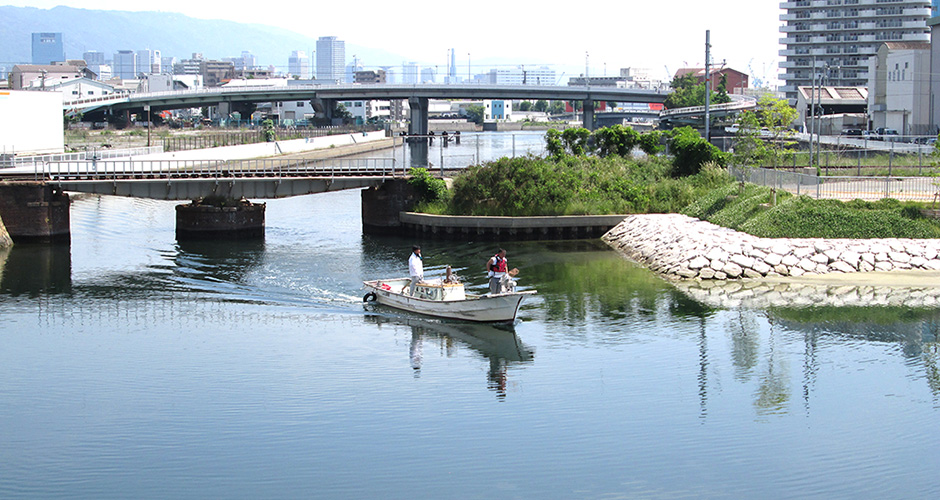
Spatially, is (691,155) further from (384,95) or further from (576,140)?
(384,95)

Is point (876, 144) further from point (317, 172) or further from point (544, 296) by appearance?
point (544, 296)

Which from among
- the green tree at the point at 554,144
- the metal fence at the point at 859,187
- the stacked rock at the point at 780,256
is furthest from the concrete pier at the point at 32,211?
the metal fence at the point at 859,187

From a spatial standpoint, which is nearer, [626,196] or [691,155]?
[626,196]

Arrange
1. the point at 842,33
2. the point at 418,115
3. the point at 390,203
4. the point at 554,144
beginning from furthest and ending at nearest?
the point at 842,33 → the point at 418,115 → the point at 554,144 → the point at 390,203

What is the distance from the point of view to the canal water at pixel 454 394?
22094 mm

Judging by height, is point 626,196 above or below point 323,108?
below

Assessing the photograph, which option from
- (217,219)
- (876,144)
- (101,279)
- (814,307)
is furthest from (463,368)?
(876,144)

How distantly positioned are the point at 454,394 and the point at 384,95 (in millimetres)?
137953

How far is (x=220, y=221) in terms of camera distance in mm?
61875

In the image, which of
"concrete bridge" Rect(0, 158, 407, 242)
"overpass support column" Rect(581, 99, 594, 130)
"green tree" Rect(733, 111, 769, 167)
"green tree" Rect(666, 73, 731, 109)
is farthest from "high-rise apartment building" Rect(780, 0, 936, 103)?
"concrete bridge" Rect(0, 158, 407, 242)

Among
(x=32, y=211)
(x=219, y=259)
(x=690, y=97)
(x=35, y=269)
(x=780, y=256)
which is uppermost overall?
(x=690, y=97)

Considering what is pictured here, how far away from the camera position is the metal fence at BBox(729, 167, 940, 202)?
169 feet

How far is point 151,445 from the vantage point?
23953mm

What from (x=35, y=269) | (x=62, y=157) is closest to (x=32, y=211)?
(x=35, y=269)
